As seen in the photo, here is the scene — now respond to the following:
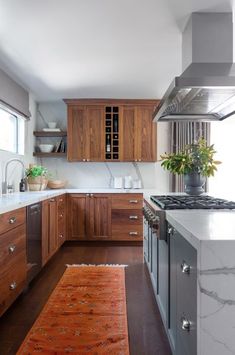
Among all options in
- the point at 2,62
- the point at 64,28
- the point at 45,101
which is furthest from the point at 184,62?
the point at 45,101

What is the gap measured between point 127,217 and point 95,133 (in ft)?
4.93

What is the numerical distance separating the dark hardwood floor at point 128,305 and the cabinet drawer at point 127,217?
0.55 meters

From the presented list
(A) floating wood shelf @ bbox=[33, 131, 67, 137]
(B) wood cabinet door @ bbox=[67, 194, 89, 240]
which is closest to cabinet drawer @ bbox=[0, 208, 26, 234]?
(B) wood cabinet door @ bbox=[67, 194, 89, 240]

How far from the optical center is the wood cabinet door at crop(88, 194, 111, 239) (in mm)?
4766

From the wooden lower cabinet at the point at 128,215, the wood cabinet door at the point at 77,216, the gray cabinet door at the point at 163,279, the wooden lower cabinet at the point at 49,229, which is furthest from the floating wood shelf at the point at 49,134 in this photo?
the gray cabinet door at the point at 163,279

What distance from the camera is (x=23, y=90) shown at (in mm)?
4406

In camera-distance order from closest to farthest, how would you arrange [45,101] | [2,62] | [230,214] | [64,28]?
[230,214]
[64,28]
[2,62]
[45,101]

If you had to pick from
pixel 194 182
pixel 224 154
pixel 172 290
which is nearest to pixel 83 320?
pixel 172 290

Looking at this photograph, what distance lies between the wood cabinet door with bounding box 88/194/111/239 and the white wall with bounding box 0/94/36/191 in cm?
116

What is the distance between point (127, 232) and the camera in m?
4.77

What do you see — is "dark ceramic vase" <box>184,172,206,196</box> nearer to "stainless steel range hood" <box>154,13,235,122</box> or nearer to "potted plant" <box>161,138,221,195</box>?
"potted plant" <box>161,138,221,195</box>

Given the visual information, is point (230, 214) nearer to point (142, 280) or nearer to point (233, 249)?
point (233, 249)

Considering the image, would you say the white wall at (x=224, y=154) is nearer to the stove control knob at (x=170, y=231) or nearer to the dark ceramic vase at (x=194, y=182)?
the dark ceramic vase at (x=194, y=182)

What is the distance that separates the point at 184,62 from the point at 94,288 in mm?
2304
